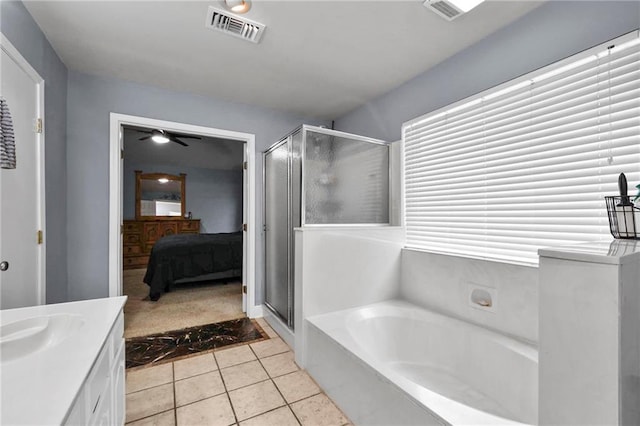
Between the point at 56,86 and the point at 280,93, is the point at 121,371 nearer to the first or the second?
the point at 56,86

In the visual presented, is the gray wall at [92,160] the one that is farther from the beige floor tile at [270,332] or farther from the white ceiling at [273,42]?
the beige floor tile at [270,332]

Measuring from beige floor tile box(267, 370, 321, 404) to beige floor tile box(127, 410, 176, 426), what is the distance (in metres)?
0.64

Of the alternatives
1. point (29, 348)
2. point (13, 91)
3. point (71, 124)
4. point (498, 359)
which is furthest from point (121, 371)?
point (71, 124)

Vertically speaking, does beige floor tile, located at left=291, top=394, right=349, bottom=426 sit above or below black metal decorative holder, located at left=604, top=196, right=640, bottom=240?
below

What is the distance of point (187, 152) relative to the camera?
557 centimetres

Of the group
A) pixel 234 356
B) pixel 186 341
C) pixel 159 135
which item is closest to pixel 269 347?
pixel 234 356

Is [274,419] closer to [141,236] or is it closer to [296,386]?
[296,386]

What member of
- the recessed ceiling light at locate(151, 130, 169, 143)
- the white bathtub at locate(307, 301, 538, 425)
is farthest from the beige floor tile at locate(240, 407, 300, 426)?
the recessed ceiling light at locate(151, 130, 169, 143)

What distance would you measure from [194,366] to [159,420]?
561mm

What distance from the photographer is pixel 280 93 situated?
2889mm

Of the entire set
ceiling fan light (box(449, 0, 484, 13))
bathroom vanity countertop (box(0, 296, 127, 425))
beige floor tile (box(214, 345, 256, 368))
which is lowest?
beige floor tile (box(214, 345, 256, 368))

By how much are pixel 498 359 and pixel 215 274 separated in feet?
12.2

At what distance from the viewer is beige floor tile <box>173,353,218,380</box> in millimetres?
2039

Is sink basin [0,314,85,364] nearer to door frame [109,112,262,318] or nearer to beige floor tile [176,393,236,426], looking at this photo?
beige floor tile [176,393,236,426]
